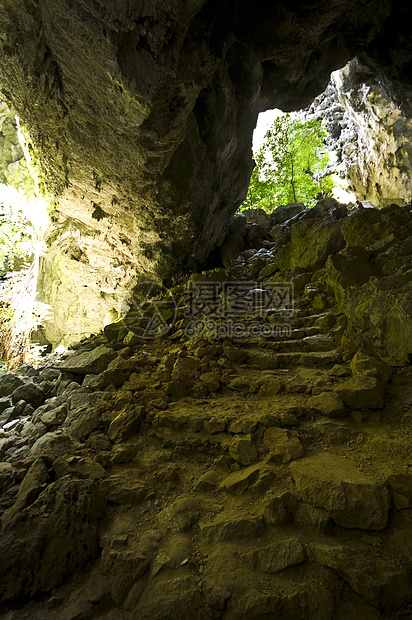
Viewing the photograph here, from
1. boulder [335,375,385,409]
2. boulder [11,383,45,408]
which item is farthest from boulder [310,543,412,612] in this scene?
boulder [11,383,45,408]

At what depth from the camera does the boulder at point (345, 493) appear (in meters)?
1.68

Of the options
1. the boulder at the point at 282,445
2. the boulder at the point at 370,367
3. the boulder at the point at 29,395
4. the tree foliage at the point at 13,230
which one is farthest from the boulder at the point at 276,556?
the tree foliage at the point at 13,230

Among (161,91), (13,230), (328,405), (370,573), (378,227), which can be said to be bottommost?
(370,573)

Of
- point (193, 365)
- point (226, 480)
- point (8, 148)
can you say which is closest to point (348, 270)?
point (193, 365)

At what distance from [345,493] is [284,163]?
19.3 meters

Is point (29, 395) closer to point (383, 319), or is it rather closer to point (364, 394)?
point (364, 394)

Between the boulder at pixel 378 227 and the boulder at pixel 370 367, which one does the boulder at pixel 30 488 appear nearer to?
the boulder at pixel 370 367

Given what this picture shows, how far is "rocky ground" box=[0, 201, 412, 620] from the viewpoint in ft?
5.01

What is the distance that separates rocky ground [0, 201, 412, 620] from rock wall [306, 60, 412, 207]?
1357cm

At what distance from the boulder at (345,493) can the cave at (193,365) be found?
0.5 inches

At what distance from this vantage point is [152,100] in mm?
3777

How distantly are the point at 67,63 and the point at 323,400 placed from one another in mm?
5276

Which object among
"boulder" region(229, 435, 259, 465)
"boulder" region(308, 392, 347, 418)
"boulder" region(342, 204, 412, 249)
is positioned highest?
"boulder" region(342, 204, 412, 249)

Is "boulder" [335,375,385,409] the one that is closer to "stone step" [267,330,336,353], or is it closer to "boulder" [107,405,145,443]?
"stone step" [267,330,336,353]
